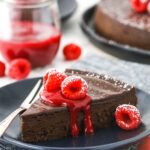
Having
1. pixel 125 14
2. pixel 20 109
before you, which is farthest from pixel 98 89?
pixel 125 14

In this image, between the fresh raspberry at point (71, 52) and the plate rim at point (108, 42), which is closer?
the plate rim at point (108, 42)

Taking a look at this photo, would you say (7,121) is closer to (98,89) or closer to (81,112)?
(81,112)

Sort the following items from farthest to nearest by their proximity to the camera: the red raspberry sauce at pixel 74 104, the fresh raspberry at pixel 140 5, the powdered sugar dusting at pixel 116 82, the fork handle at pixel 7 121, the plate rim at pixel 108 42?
the fresh raspberry at pixel 140 5 < the plate rim at pixel 108 42 < the powdered sugar dusting at pixel 116 82 < the red raspberry sauce at pixel 74 104 < the fork handle at pixel 7 121

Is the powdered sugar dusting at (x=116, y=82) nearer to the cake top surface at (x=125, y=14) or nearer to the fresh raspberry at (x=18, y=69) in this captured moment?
the fresh raspberry at (x=18, y=69)

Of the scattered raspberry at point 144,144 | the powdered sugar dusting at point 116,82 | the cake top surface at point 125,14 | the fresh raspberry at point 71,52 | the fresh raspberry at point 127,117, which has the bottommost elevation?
the fresh raspberry at point 71,52

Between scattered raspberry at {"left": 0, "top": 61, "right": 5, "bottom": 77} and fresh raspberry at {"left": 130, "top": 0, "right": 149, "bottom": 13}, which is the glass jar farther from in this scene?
fresh raspberry at {"left": 130, "top": 0, "right": 149, "bottom": 13}

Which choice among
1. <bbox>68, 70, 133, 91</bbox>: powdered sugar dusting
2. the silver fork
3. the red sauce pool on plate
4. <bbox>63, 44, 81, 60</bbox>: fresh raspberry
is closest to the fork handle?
the silver fork

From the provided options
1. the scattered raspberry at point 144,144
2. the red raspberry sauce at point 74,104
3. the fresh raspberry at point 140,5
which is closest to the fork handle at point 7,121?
the red raspberry sauce at point 74,104
